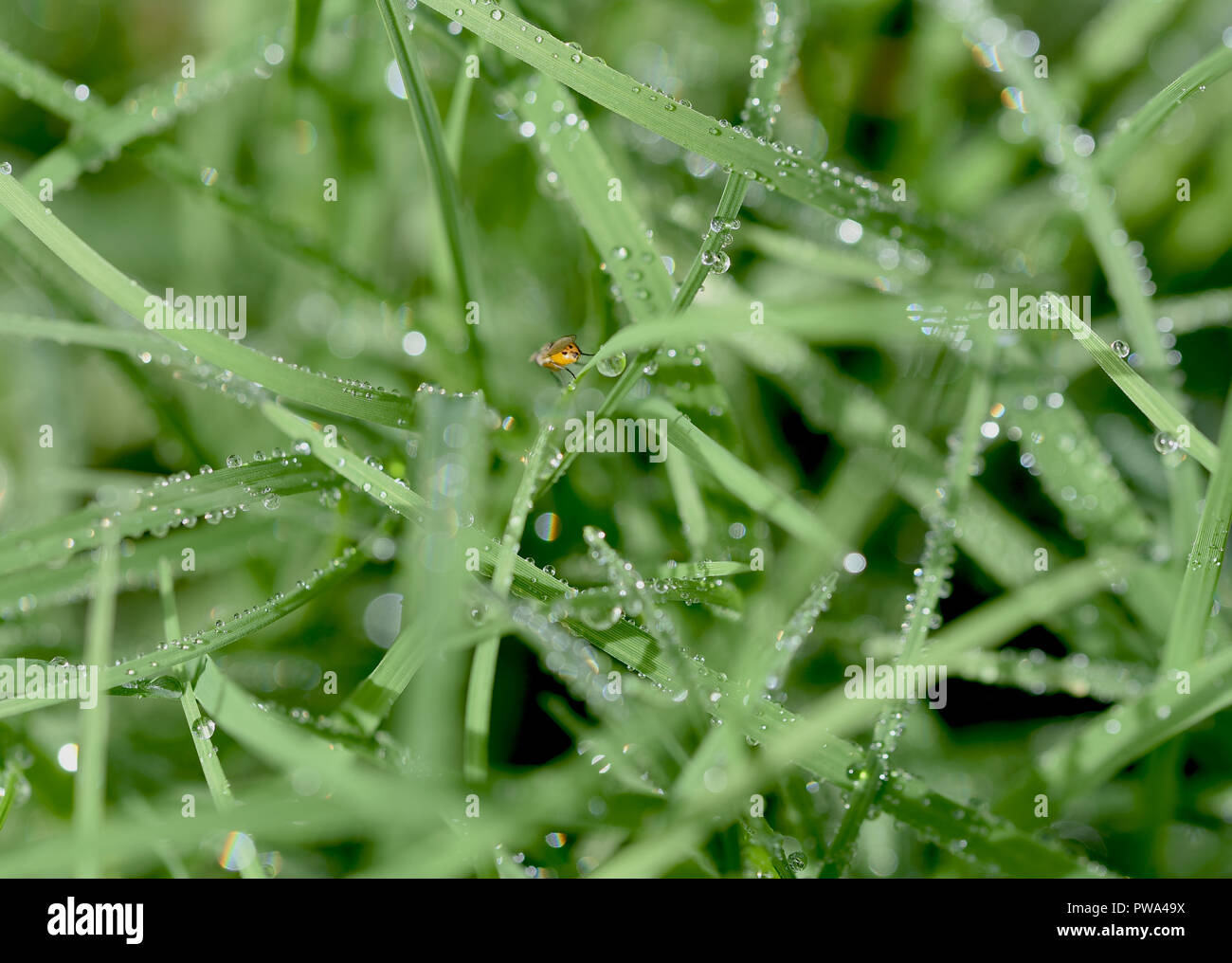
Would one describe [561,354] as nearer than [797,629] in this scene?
No

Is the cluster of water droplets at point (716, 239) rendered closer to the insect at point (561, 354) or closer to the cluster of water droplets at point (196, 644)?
the insect at point (561, 354)

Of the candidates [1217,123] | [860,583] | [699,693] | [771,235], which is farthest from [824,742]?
[1217,123]

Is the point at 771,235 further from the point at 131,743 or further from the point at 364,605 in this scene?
the point at 131,743

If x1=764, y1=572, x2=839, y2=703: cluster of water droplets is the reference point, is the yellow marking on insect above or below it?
above

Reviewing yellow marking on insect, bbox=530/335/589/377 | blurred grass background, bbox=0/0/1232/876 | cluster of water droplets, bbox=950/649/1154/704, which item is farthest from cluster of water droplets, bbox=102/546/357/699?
cluster of water droplets, bbox=950/649/1154/704

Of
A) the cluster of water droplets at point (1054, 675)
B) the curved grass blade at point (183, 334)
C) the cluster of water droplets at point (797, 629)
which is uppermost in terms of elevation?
the curved grass blade at point (183, 334)

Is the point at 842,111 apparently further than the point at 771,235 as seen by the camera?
Yes

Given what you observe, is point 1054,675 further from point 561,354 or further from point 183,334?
point 183,334

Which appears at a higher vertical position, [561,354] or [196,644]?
[561,354]

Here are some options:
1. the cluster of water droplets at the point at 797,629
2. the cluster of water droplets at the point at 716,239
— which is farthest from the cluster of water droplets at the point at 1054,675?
the cluster of water droplets at the point at 716,239

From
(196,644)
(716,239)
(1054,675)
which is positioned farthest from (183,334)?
(1054,675)

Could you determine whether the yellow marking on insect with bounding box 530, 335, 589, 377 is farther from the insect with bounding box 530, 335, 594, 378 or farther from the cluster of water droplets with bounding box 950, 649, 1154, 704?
the cluster of water droplets with bounding box 950, 649, 1154, 704
